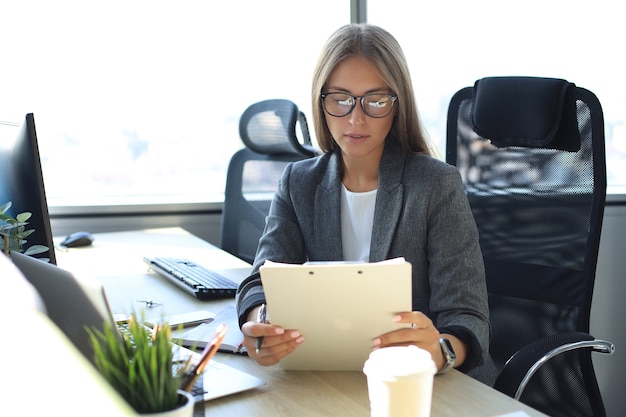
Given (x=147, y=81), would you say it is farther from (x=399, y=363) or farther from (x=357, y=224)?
(x=399, y=363)

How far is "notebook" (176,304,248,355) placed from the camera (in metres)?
1.49

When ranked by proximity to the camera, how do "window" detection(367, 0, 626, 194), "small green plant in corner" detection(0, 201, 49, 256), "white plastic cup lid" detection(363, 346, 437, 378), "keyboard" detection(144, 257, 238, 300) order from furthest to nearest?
"window" detection(367, 0, 626, 194), "keyboard" detection(144, 257, 238, 300), "small green plant in corner" detection(0, 201, 49, 256), "white plastic cup lid" detection(363, 346, 437, 378)

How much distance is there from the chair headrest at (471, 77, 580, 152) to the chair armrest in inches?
18.1

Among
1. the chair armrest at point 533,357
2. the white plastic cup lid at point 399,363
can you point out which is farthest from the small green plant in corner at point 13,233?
the chair armrest at point 533,357

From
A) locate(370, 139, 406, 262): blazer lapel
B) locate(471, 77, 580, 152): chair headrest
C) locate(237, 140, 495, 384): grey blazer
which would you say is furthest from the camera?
locate(471, 77, 580, 152): chair headrest

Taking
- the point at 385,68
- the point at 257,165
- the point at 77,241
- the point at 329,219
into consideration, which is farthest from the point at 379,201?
the point at 77,241

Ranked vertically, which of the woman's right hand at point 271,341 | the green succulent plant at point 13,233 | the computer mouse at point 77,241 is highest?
the green succulent plant at point 13,233

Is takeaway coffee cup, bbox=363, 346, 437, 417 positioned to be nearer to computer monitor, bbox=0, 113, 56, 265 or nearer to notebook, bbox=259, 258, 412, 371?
notebook, bbox=259, 258, 412, 371

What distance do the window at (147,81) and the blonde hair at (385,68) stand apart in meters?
1.29

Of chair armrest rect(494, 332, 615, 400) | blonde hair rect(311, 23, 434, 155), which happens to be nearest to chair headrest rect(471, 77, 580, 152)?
blonde hair rect(311, 23, 434, 155)

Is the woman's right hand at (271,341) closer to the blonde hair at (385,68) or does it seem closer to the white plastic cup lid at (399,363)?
the white plastic cup lid at (399,363)

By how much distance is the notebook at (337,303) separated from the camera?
1181mm

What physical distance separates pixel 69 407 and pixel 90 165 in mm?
2659

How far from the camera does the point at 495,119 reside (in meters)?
1.93
